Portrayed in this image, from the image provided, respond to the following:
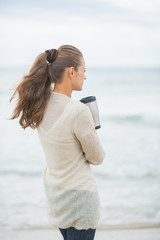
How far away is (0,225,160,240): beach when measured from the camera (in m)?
2.39

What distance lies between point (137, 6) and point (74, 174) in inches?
1363

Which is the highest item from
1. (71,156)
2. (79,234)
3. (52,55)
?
(52,55)

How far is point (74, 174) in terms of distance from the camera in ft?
4.05

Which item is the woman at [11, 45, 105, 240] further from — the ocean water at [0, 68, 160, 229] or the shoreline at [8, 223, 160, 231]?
the shoreline at [8, 223, 160, 231]

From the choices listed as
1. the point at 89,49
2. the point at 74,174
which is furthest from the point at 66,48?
the point at 89,49

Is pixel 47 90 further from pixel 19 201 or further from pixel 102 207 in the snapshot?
pixel 19 201

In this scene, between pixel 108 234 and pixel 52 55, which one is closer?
pixel 52 55

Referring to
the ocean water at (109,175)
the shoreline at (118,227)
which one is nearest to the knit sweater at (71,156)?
the ocean water at (109,175)

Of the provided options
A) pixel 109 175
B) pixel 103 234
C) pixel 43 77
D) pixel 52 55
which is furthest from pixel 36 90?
pixel 109 175

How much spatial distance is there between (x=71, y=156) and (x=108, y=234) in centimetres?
148

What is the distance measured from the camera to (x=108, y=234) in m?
2.44

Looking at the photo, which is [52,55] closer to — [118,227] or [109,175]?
[118,227]

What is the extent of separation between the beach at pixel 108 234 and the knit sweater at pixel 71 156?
124 cm

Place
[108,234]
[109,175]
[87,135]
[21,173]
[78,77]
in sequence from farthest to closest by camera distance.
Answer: [21,173], [109,175], [108,234], [78,77], [87,135]
